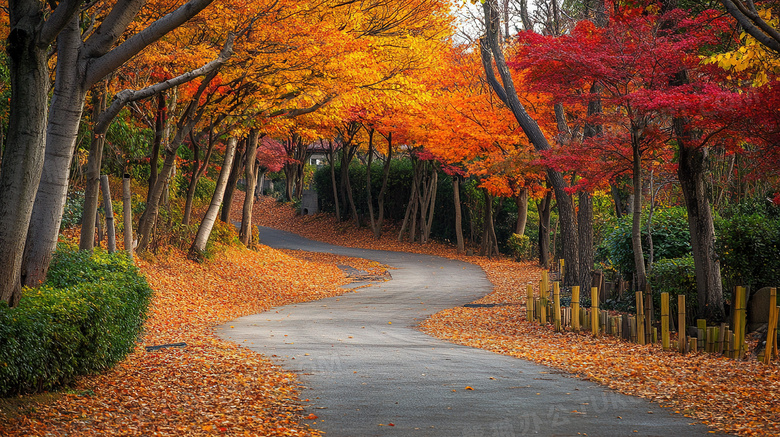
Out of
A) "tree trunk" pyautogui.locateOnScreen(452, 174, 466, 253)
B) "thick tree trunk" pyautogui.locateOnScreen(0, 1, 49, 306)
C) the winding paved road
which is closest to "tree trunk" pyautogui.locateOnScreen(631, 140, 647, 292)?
the winding paved road

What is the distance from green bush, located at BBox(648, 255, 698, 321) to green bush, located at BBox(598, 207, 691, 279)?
1.66 meters

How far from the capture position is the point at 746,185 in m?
13.7

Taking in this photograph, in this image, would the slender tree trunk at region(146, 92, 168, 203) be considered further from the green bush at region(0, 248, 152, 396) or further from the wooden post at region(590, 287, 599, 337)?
the wooden post at region(590, 287, 599, 337)

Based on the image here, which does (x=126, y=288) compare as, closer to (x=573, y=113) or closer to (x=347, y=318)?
(x=347, y=318)

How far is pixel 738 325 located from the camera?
28.2 ft

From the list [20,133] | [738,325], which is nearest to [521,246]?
[738,325]

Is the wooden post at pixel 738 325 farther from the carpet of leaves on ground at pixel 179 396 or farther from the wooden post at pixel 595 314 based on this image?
the carpet of leaves on ground at pixel 179 396

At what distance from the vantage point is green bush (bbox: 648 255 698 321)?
35.5ft

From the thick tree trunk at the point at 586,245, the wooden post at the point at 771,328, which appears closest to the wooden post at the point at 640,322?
the wooden post at the point at 771,328

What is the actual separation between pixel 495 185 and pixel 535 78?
12629 mm

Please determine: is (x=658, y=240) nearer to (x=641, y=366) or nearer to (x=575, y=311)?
(x=575, y=311)

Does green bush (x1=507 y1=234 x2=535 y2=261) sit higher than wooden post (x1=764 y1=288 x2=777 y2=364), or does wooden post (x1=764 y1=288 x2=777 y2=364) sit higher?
green bush (x1=507 y1=234 x2=535 y2=261)

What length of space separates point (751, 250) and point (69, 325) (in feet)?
32.2

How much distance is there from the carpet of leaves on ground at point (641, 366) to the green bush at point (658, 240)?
2.31 metres
